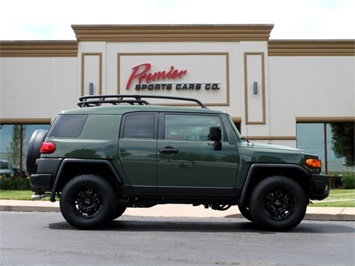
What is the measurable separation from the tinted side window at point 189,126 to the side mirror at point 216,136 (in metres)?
0.22

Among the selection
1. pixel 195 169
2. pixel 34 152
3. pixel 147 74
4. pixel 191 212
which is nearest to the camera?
pixel 195 169

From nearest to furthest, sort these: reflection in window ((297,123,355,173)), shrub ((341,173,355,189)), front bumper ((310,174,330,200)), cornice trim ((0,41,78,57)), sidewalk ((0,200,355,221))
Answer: front bumper ((310,174,330,200)), sidewalk ((0,200,355,221)), shrub ((341,173,355,189)), cornice trim ((0,41,78,57)), reflection in window ((297,123,355,173))

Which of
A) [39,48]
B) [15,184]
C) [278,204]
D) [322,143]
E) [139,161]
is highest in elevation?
[39,48]

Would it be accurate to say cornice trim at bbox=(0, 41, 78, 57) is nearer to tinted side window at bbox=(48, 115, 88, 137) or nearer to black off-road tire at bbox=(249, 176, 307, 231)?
tinted side window at bbox=(48, 115, 88, 137)

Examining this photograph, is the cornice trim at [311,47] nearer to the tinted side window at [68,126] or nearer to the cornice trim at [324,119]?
the cornice trim at [324,119]

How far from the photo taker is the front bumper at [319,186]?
8586 millimetres

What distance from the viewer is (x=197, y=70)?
72.3 feet

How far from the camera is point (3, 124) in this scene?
22484 millimetres

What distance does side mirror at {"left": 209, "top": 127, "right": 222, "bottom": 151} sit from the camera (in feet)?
27.4

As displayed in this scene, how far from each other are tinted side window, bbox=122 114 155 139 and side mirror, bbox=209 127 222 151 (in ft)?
3.18

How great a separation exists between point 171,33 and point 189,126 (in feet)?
45.5

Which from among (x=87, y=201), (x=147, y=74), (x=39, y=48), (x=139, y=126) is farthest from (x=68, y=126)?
(x=39, y=48)

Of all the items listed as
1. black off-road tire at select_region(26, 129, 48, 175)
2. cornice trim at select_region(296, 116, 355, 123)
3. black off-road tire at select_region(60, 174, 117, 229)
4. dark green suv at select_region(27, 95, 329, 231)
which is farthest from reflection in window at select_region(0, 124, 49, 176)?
black off-road tire at select_region(60, 174, 117, 229)

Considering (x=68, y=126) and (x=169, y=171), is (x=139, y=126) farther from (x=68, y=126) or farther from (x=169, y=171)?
(x=68, y=126)
